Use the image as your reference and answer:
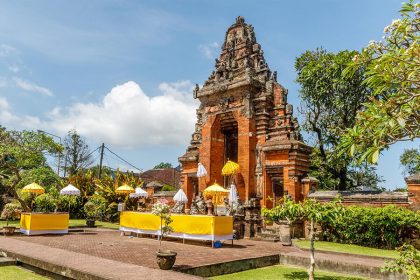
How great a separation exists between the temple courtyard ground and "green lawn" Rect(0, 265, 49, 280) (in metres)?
0.24

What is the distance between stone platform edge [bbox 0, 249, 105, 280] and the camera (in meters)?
7.96

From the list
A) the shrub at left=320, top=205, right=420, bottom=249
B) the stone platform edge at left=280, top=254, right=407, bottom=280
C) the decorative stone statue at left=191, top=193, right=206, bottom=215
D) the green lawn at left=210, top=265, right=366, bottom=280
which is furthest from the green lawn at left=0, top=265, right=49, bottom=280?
the decorative stone statue at left=191, top=193, right=206, bottom=215

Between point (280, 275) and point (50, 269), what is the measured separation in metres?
6.02

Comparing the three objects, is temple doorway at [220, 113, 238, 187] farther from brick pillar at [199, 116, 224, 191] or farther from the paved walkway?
the paved walkway

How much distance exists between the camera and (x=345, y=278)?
985 centimetres

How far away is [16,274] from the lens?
930 cm

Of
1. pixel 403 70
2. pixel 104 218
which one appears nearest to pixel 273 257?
pixel 403 70

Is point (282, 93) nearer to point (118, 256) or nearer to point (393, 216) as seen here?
point (393, 216)

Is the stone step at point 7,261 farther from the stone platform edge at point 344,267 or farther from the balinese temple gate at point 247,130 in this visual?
the balinese temple gate at point 247,130

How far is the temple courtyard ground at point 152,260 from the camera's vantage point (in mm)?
8266

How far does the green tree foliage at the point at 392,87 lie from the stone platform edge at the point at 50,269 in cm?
585

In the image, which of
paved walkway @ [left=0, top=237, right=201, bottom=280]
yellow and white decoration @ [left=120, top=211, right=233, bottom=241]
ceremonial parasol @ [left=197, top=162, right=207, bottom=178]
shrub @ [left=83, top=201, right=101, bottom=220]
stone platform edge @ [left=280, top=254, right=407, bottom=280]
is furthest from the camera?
shrub @ [left=83, top=201, right=101, bottom=220]

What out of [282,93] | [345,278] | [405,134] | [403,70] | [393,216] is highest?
[282,93]

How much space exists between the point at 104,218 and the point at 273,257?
1809cm
